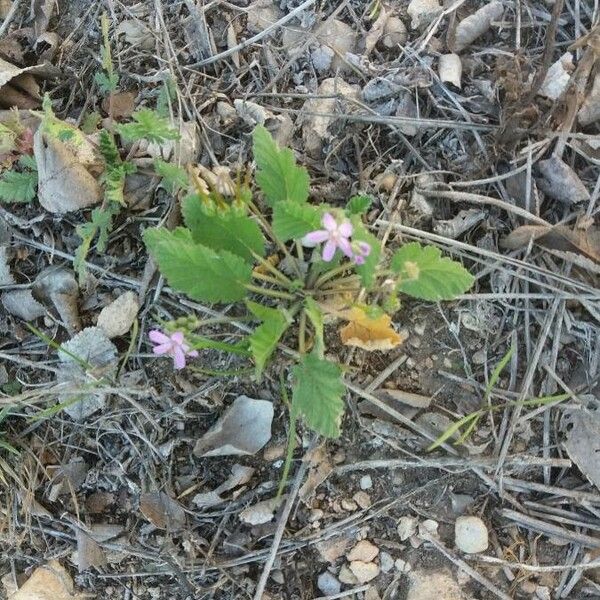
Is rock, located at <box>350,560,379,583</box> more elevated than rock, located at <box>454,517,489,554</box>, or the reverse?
rock, located at <box>454,517,489,554</box>

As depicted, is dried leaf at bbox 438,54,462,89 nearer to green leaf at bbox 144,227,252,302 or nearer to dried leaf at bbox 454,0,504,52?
dried leaf at bbox 454,0,504,52

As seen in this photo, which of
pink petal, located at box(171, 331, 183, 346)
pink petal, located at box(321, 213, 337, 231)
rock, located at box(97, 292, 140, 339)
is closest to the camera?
pink petal, located at box(321, 213, 337, 231)

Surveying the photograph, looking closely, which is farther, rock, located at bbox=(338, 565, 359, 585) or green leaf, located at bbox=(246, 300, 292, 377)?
rock, located at bbox=(338, 565, 359, 585)

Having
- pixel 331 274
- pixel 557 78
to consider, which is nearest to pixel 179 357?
pixel 331 274

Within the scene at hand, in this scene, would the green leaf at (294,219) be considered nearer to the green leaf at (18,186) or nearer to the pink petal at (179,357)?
the pink petal at (179,357)

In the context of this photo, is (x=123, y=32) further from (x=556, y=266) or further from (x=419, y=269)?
(x=556, y=266)

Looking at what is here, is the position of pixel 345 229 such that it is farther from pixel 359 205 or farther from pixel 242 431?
pixel 242 431

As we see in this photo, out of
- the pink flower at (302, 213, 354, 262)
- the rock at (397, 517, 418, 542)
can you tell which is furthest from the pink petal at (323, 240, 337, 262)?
the rock at (397, 517, 418, 542)

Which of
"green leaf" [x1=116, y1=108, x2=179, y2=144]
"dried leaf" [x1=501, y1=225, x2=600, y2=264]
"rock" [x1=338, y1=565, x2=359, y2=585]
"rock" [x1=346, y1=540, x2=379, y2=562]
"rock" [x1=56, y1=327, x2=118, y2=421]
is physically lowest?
"rock" [x1=338, y1=565, x2=359, y2=585]
